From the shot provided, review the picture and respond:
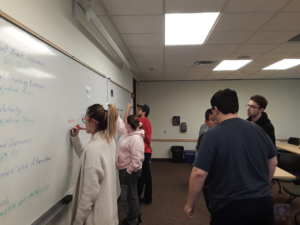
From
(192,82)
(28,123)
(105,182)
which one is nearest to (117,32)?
(28,123)

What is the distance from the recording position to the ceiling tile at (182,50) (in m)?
2.76

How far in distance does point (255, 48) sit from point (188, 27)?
1.46 m

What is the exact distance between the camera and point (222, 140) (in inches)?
44.6

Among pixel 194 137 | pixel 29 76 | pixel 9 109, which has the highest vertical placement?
pixel 29 76

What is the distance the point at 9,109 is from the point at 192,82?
212 inches

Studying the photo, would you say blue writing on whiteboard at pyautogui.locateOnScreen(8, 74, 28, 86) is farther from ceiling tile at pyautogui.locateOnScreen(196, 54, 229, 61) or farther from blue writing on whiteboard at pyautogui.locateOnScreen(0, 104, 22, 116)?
ceiling tile at pyautogui.locateOnScreen(196, 54, 229, 61)

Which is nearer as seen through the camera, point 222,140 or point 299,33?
point 222,140

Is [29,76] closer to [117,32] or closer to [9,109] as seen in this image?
[9,109]

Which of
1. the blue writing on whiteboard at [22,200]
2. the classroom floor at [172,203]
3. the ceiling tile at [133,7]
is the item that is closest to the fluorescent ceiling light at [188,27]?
the ceiling tile at [133,7]

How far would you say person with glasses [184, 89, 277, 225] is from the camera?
1097 mm

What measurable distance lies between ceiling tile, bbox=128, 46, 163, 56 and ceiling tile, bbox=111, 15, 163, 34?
0.55 meters

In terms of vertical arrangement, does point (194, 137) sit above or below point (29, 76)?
below

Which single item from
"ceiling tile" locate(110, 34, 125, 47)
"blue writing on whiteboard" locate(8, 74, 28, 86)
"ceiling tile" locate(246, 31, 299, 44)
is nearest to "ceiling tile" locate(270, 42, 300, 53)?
"ceiling tile" locate(246, 31, 299, 44)

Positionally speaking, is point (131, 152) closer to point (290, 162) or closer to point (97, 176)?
point (97, 176)
